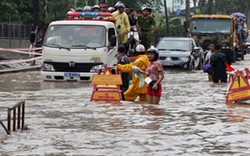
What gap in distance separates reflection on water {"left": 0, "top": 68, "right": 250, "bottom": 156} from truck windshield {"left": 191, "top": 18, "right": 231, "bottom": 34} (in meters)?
19.5

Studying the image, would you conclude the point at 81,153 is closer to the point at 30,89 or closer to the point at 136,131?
the point at 136,131

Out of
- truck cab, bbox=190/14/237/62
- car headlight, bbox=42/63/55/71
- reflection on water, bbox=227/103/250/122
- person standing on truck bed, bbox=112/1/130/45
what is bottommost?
reflection on water, bbox=227/103/250/122

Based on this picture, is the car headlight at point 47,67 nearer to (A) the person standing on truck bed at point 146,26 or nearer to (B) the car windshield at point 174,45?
(A) the person standing on truck bed at point 146,26

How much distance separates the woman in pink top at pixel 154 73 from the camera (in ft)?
55.9

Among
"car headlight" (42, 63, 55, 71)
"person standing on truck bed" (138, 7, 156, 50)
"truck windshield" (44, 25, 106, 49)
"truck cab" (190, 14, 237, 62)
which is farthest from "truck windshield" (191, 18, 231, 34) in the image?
"car headlight" (42, 63, 55, 71)

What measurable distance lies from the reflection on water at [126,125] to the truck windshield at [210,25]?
19470 mm

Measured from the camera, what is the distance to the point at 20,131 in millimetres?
12664

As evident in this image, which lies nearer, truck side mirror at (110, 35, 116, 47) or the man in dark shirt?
truck side mirror at (110, 35, 116, 47)

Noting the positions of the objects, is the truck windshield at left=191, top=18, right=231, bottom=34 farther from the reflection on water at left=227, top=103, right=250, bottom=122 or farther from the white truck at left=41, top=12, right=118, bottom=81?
the reflection on water at left=227, top=103, right=250, bottom=122

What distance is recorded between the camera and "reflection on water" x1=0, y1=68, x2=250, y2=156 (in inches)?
435

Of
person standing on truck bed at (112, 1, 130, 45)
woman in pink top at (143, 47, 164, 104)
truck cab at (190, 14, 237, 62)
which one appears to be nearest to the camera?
woman in pink top at (143, 47, 164, 104)

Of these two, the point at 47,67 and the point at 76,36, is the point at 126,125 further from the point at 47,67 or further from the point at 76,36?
the point at 76,36

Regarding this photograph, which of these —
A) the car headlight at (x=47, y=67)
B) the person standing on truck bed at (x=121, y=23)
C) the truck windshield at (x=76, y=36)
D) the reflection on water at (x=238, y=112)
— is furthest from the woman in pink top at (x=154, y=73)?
the person standing on truck bed at (x=121, y=23)

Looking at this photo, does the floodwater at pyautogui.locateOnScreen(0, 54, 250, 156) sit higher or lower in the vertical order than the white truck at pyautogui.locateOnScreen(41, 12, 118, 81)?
lower
